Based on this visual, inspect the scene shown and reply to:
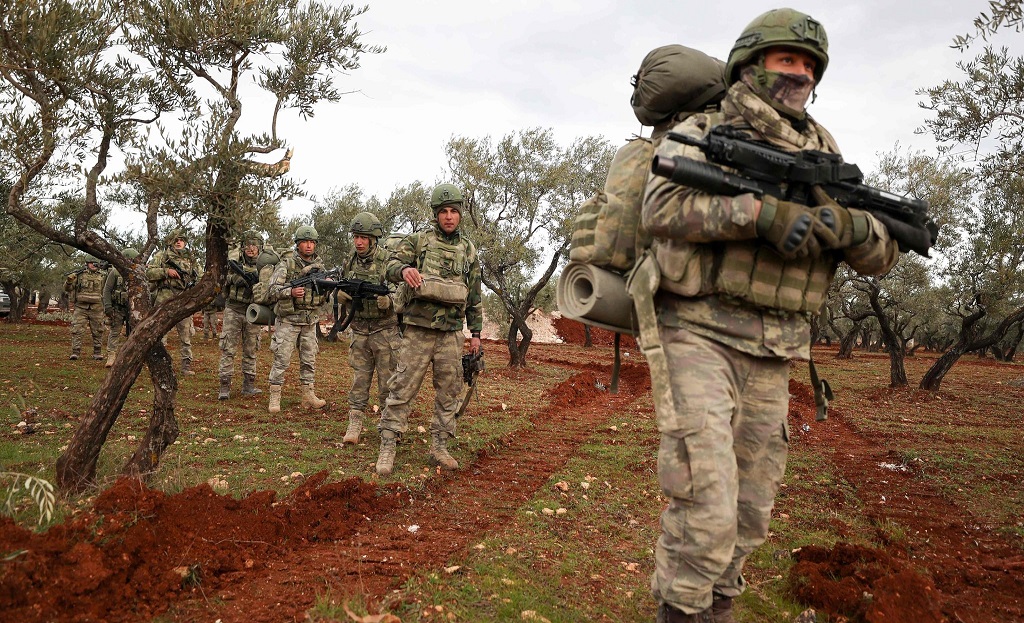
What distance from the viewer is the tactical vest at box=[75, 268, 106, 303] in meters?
15.4

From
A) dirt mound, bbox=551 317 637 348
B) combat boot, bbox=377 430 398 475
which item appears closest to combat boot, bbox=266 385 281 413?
combat boot, bbox=377 430 398 475

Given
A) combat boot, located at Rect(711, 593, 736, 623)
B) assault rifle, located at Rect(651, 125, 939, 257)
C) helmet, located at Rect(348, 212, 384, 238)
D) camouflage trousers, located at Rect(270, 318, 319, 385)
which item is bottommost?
combat boot, located at Rect(711, 593, 736, 623)

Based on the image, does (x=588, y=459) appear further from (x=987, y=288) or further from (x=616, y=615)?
(x=987, y=288)

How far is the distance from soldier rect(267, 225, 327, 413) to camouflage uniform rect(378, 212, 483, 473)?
3726 millimetres

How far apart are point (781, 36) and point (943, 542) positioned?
4.36m

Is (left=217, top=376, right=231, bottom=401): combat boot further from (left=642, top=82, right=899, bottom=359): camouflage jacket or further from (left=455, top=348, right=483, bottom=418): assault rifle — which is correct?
(left=642, top=82, right=899, bottom=359): camouflage jacket

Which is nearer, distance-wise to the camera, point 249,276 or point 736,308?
point 736,308

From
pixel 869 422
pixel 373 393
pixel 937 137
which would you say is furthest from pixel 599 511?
pixel 937 137

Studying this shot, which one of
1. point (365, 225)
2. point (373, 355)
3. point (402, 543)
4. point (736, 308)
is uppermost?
point (365, 225)

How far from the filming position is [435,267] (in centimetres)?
680

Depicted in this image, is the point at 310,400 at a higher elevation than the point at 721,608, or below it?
below

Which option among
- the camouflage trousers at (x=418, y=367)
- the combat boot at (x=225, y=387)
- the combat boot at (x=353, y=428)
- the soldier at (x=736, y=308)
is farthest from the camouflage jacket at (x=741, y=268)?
the combat boot at (x=225, y=387)

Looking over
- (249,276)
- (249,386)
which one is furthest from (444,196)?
(249,386)

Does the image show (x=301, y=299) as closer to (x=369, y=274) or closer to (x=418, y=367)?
(x=369, y=274)
